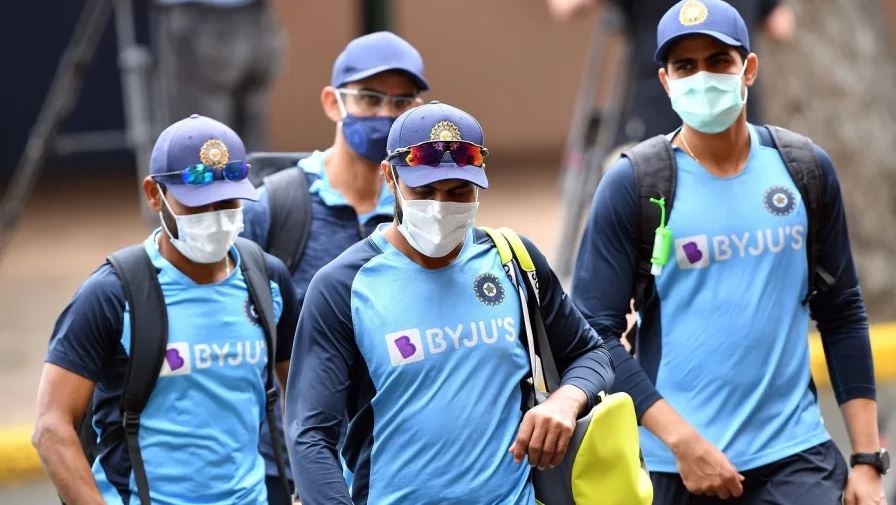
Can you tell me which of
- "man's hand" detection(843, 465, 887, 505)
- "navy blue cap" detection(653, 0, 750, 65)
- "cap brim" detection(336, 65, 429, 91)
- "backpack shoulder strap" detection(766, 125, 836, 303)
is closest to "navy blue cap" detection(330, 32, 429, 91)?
"cap brim" detection(336, 65, 429, 91)

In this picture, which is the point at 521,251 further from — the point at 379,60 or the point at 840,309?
the point at 379,60

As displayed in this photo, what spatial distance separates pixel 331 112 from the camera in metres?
5.93

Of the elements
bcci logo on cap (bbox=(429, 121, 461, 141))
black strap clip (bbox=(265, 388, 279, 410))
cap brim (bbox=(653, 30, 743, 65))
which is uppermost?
cap brim (bbox=(653, 30, 743, 65))

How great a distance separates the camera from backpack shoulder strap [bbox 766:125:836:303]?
16.4 feet

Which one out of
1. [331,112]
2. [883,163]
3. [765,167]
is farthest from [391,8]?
[765,167]

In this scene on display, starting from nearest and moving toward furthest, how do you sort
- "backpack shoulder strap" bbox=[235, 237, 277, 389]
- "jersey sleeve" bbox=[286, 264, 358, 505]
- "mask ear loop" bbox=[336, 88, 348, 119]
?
"jersey sleeve" bbox=[286, 264, 358, 505]
"backpack shoulder strap" bbox=[235, 237, 277, 389]
"mask ear loop" bbox=[336, 88, 348, 119]

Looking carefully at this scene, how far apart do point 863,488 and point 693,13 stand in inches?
57.1

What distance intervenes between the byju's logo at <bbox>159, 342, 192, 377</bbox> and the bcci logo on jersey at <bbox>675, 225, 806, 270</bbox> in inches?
55.4

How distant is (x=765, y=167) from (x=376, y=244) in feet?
4.51

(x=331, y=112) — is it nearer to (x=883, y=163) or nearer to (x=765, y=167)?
(x=765, y=167)

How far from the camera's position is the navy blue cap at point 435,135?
4.07 metres

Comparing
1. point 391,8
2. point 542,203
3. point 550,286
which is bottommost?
point 542,203

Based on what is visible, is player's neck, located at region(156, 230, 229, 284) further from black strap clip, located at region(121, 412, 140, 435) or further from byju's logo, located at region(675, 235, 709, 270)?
byju's logo, located at region(675, 235, 709, 270)

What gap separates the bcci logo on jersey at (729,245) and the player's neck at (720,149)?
0.20 m
